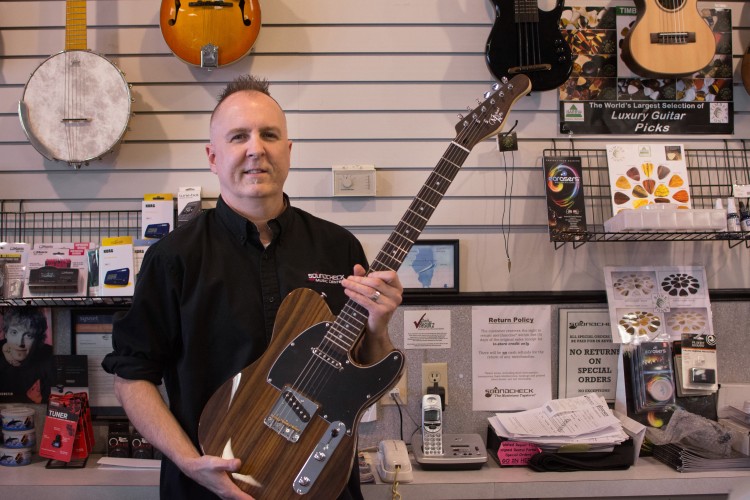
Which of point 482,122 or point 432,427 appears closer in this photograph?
point 482,122

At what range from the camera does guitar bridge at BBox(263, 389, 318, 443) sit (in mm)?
1498

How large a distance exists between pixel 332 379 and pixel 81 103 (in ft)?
5.56

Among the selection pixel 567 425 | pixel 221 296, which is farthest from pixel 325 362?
pixel 567 425

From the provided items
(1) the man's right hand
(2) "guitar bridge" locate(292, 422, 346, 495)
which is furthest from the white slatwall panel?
(1) the man's right hand

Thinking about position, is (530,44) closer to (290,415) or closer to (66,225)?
(290,415)

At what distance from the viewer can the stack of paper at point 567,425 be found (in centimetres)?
231

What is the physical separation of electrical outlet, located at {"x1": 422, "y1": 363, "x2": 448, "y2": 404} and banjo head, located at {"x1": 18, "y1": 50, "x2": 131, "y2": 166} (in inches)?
60.6

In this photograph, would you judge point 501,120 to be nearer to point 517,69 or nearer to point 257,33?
point 517,69

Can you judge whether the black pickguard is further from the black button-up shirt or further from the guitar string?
the black button-up shirt

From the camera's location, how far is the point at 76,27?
8.28 feet

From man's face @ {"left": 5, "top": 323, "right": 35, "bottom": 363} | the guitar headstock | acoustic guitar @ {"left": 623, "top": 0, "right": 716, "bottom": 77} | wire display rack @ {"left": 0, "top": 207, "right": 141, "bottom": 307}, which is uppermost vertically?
acoustic guitar @ {"left": 623, "top": 0, "right": 716, "bottom": 77}

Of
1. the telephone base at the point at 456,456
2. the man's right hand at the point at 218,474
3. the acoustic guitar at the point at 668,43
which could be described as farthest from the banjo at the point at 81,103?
the acoustic guitar at the point at 668,43

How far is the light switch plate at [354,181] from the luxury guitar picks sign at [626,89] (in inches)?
33.2

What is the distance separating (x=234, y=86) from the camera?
5.52 feet
